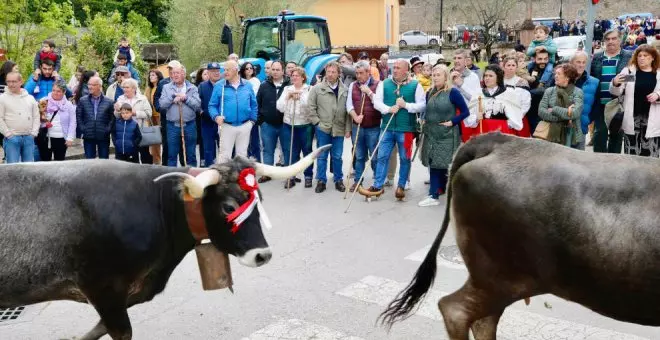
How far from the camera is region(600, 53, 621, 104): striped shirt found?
883 cm

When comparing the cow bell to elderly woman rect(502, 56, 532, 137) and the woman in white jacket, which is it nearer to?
elderly woman rect(502, 56, 532, 137)

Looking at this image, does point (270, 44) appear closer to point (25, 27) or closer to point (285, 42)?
point (285, 42)

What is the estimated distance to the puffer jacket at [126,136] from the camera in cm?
893

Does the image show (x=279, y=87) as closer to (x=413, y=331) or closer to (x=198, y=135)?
(x=198, y=135)

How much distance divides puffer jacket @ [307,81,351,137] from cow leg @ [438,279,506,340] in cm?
542

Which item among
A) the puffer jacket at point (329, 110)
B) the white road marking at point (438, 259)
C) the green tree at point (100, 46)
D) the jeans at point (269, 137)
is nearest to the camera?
the white road marking at point (438, 259)

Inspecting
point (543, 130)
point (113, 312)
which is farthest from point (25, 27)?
point (113, 312)

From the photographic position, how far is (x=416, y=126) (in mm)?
8914

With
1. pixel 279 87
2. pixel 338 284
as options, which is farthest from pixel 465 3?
pixel 338 284

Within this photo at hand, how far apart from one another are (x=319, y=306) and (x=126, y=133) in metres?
4.86

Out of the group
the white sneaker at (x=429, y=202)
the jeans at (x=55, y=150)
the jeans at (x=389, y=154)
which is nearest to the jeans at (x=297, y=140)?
the jeans at (x=389, y=154)

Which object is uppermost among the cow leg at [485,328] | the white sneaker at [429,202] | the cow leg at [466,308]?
the cow leg at [466,308]

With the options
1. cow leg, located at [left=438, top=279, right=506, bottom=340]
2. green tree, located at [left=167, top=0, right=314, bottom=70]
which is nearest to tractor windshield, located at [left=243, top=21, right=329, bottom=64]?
green tree, located at [left=167, top=0, right=314, bottom=70]

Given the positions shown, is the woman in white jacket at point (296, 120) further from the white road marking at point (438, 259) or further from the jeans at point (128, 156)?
the white road marking at point (438, 259)
